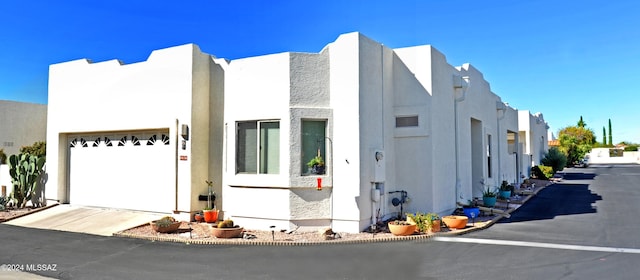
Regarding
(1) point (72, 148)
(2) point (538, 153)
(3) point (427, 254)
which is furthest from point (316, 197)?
(2) point (538, 153)

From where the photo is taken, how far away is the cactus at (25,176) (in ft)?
48.7

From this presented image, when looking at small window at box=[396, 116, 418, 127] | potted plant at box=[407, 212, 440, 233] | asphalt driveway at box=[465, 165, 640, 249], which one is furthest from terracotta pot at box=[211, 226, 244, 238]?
asphalt driveway at box=[465, 165, 640, 249]

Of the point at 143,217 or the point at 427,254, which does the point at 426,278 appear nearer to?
the point at 427,254

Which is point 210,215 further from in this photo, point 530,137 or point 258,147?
point 530,137

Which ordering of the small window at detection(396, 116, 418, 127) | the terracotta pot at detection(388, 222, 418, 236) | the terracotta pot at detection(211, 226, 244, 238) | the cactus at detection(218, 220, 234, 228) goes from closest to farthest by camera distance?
the terracotta pot at detection(388, 222, 418, 236)
the terracotta pot at detection(211, 226, 244, 238)
the cactus at detection(218, 220, 234, 228)
the small window at detection(396, 116, 418, 127)

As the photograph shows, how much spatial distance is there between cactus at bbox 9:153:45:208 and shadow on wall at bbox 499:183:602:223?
15.9m

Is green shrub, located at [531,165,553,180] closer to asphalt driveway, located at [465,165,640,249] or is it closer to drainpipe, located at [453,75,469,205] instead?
asphalt driveway, located at [465,165,640,249]

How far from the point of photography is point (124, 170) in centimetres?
1338

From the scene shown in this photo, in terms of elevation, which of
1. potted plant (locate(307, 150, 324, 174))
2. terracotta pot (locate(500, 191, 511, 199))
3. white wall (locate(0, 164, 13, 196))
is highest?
potted plant (locate(307, 150, 324, 174))

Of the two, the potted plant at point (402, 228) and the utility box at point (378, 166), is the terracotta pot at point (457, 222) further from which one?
the utility box at point (378, 166)

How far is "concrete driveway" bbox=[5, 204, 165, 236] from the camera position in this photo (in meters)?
11.5

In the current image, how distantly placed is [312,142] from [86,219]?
25.1ft

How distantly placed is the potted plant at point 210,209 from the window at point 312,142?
319 centimetres

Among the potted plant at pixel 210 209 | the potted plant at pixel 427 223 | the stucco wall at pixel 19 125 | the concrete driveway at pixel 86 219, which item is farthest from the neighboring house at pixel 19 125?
the potted plant at pixel 427 223
